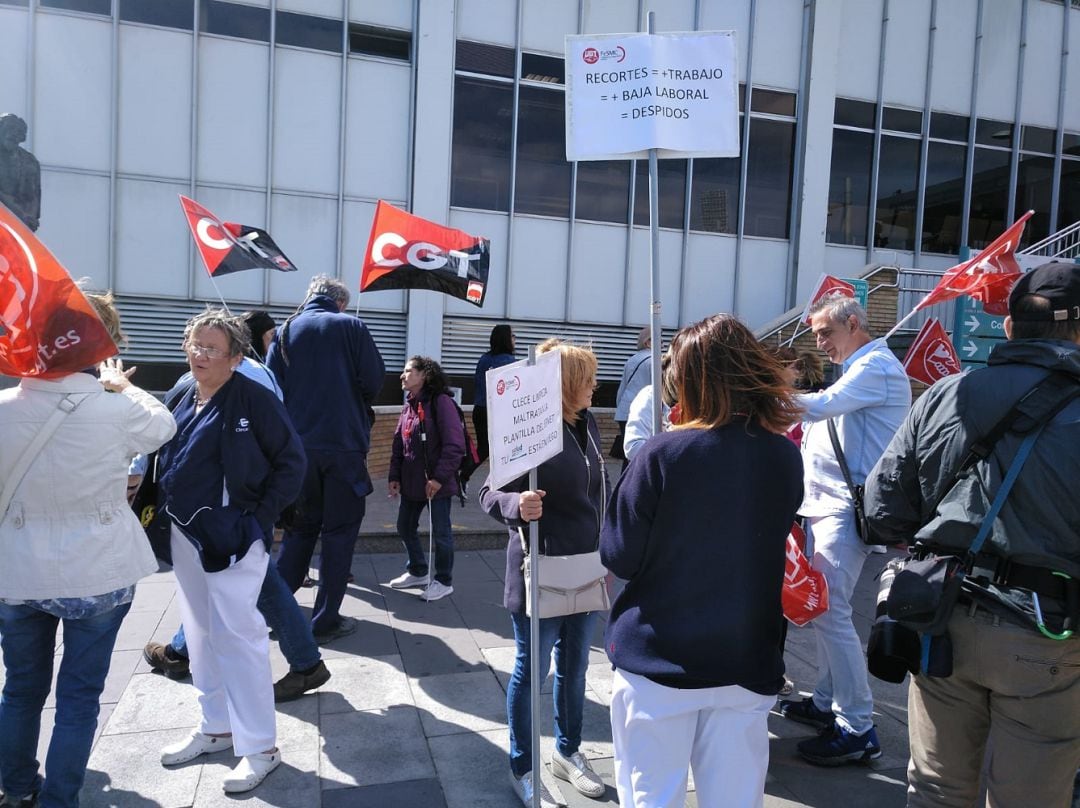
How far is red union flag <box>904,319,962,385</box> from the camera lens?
6980 millimetres

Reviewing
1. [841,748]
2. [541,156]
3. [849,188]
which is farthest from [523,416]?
[849,188]

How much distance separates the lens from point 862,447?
143 inches

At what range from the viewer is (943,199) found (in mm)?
14461

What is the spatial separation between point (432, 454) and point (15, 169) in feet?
11.7

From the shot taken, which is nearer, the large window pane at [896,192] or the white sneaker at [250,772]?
the white sneaker at [250,772]

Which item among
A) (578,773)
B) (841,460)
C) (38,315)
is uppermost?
(38,315)

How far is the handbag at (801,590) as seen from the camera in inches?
133

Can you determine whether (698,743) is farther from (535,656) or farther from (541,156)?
(541,156)

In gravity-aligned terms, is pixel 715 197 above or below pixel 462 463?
above

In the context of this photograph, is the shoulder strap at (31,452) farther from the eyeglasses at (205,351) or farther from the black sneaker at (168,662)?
the black sneaker at (168,662)

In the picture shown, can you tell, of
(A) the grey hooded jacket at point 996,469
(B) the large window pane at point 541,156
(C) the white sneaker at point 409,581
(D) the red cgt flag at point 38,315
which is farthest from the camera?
(B) the large window pane at point 541,156

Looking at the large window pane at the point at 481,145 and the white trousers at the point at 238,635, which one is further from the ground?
the large window pane at the point at 481,145

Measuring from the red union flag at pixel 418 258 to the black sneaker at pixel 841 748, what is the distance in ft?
12.0

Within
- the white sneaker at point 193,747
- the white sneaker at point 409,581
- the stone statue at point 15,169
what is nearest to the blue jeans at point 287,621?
the white sneaker at point 193,747
